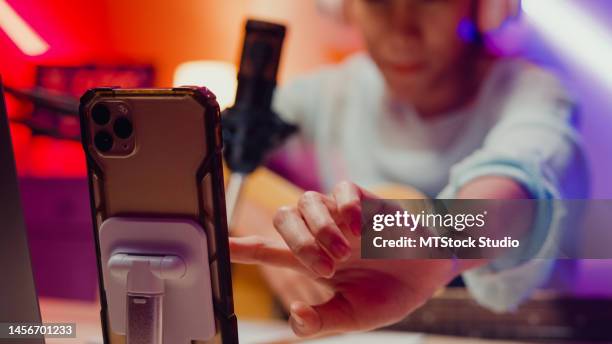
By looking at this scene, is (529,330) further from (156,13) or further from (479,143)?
(156,13)

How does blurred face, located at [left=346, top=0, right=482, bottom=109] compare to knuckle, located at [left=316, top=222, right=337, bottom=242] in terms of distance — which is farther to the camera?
blurred face, located at [left=346, top=0, right=482, bottom=109]

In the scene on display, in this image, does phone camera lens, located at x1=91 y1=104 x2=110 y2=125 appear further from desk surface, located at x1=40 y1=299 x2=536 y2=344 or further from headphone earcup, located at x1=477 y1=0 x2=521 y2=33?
headphone earcup, located at x1=477 y1=0 x2=521 y2=33

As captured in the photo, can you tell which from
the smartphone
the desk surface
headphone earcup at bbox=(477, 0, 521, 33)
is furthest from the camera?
headphone earcup at bbox=(477, 0, 521, 33)

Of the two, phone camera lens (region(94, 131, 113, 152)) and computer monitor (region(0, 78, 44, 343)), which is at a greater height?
phone camera lens (region(94, 131, 113, 152))

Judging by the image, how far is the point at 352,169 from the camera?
1625 mm

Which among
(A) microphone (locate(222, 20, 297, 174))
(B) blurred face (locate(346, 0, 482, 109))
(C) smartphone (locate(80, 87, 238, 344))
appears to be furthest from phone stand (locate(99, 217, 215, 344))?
(B) blurred face (locate(346, 0, 482, 109))

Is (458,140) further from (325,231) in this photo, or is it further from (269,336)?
(325,231)

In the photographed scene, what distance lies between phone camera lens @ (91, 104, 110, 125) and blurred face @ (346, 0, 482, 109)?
0.96 metres

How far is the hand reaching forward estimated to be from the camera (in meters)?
0.71

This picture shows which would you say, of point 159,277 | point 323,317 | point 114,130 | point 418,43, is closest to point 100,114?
point 114,130

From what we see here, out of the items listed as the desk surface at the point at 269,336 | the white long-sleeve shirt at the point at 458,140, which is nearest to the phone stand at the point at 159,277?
the desk surface at the point at 269,336

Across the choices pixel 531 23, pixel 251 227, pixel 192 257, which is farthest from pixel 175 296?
pixel 531 23

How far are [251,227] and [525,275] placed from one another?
576 millimetres

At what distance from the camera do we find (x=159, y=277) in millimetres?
659
